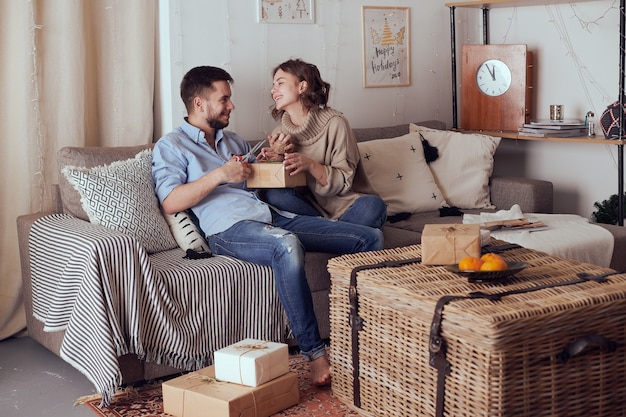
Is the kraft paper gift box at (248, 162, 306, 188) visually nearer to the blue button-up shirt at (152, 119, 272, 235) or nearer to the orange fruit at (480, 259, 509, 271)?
the blue button-up shirt at (152, 119, 272, 235)

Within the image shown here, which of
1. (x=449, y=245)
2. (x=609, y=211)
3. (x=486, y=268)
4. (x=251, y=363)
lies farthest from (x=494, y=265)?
(x=609, y=211)

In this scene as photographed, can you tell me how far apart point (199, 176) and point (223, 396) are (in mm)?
974

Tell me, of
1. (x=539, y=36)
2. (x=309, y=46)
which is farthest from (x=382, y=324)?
(x=539, y=36)

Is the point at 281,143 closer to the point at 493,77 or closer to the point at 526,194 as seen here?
the point at 526,194

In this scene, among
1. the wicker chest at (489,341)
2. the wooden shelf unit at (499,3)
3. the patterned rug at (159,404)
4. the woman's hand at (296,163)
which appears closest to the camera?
the wicker chest at (489,341)

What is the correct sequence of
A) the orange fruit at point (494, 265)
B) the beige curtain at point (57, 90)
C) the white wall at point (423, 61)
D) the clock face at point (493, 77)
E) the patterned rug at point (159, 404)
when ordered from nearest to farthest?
Result: 1. the orange fruit at point (494, 265)
2. the patterned rug at point (159, 404)
3. the beige curtain at point (57, 90)
4. the white wall at point (423, 61)
5. the clock face at point (493, 77)

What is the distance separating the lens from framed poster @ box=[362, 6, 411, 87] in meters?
4.28

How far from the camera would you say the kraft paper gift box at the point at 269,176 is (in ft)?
10.5

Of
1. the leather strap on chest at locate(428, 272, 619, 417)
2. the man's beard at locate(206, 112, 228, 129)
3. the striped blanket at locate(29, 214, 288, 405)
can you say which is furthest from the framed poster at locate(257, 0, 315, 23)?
the leather strap on chest at locate(428, 272, 619, 417)

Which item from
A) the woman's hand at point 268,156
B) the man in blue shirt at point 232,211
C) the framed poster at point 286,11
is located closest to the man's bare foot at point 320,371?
the man in blue shirt at point 232,211

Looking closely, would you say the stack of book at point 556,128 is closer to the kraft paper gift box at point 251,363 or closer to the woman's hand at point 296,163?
the woman's hand at point 296,163

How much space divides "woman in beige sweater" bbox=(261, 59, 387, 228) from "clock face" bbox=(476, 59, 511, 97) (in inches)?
43.9

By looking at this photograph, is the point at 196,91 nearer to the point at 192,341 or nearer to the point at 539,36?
the point at 192,341

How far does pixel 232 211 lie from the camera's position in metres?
3.23
